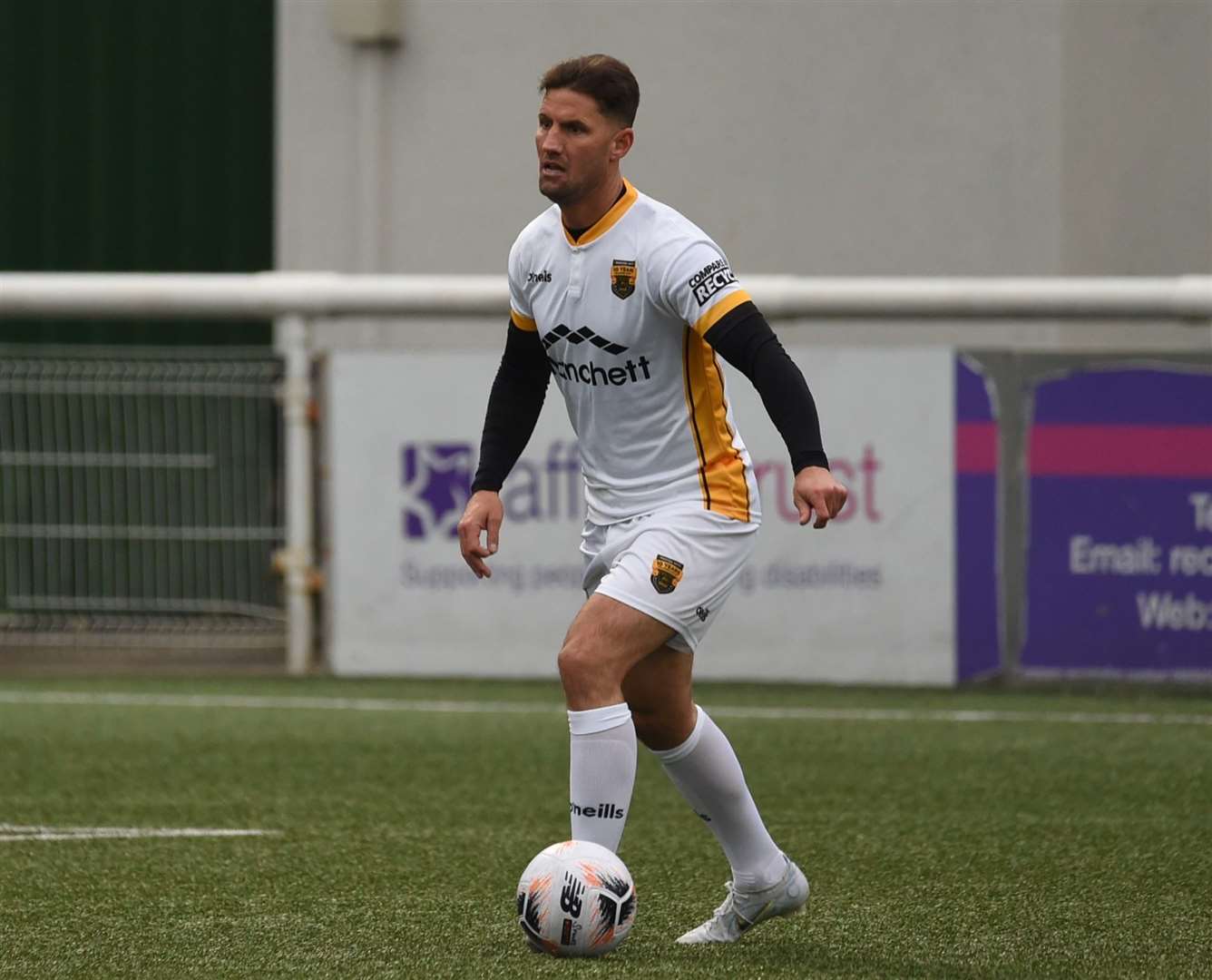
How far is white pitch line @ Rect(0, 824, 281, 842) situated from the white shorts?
2.07 meters

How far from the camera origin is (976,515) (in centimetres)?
981

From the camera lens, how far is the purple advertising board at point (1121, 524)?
31.6 ft

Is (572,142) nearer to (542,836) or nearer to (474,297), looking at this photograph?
(542,836)

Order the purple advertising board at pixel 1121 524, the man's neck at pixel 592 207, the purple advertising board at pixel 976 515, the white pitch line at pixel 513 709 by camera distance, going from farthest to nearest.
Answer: the purple advertising board at pixel 976 515, the purple advertising board at pixel 1121 524, the white pitch line at pixel 513 709, the man's neck at pixel 592 207

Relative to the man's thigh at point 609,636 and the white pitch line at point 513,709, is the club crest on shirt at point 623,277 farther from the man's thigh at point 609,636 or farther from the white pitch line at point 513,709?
the white pitch line at point 513,709

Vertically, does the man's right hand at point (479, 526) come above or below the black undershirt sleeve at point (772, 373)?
below

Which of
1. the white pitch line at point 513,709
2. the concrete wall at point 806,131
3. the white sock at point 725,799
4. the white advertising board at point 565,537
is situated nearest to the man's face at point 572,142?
the white sock at point 725,799

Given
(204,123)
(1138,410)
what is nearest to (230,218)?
(204,123)

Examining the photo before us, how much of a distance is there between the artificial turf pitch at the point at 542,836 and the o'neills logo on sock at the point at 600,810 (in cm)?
28

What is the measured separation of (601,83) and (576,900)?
1594mm

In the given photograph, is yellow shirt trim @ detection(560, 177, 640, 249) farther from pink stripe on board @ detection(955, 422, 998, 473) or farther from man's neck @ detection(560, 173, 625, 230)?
pink stripe on board @ detection(955, 422, 998, 473)

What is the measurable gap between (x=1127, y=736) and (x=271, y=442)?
4579 mm

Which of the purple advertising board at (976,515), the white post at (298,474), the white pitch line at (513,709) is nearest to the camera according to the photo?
the white pitch line at (513,709)

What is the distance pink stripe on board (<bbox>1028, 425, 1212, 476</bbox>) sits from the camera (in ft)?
31.7
